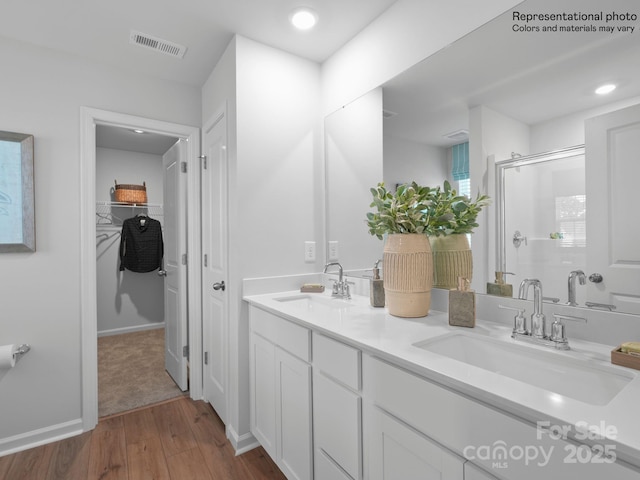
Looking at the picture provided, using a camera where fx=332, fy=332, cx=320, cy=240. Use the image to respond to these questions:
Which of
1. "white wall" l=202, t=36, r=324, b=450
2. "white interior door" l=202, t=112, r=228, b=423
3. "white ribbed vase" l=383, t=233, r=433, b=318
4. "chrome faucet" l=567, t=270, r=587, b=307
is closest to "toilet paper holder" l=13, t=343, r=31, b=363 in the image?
"white interior door" l=202, t=112, r=228, b=423

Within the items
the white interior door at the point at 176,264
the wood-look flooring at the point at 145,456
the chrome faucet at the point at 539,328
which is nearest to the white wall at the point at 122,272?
the white interior door at the point at 176,264

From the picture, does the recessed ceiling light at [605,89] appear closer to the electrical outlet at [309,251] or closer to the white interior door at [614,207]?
the white interior door at [614,207]

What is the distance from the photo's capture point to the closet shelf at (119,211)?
13.8ft

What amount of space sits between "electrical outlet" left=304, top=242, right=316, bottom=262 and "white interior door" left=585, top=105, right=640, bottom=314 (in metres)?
1.46

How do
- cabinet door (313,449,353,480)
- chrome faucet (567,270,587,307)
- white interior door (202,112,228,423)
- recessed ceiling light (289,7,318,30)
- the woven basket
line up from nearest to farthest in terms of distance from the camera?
chrome faucet (567,270,587,307)
cabinet door (313,449,353,480)
recessed ceiling light (289,7,318,30)
white interior door (202,112,228,423)
the woven basket

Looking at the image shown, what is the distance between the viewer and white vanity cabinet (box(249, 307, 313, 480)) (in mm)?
1391

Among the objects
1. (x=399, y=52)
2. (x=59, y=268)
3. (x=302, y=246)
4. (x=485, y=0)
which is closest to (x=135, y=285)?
(x=59, y=268)

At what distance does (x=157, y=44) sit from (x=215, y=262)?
140 centimetres

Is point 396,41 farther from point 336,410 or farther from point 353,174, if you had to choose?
point 336,410

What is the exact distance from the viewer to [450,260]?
1.45 meters

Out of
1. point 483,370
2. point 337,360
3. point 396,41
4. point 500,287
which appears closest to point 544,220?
point 500,287

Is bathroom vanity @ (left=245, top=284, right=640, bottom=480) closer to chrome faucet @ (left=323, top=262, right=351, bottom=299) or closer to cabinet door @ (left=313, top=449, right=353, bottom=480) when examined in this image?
cabinet door @ (left=313, top=449, right=353, bottom=480)

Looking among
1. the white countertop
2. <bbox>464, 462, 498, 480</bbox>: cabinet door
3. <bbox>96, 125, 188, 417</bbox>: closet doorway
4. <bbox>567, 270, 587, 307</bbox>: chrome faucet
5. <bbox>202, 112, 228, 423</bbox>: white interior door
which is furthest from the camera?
<bbox>96, 125, 188, 417</bbox>: closet doorway

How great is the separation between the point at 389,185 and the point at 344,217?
1.29 ft
